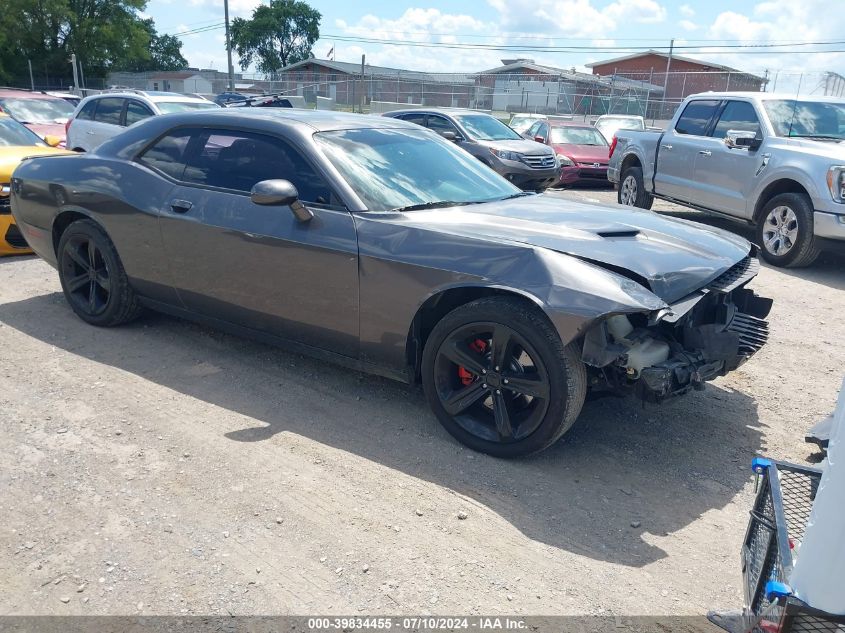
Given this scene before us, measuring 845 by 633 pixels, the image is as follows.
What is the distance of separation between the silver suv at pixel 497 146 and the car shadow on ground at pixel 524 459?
843 centimetres

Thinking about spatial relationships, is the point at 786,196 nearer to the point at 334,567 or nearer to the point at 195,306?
the point at 195,306

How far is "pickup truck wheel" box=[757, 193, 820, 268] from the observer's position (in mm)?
7691

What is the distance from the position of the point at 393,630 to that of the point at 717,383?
10.0 feet

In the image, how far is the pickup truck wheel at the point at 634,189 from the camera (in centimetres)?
1066

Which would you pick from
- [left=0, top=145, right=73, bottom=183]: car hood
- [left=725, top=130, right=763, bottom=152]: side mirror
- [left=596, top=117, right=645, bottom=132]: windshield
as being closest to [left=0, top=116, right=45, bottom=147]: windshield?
[left=0, top=145, right=73, bottom=183]: car hood

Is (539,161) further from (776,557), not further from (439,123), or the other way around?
(776,557)

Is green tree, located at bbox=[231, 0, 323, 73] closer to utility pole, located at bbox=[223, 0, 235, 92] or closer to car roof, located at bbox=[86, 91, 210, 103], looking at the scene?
utility pole, located at bbox=[223, 0, 235, 92]

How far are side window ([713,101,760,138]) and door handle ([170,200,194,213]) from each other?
7.06 m

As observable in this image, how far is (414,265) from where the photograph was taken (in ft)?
12.0

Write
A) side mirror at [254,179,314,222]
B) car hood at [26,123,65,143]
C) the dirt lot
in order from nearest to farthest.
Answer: the dirt lot
side mirror at [254,179,314,222]
car hood at [26,123,65,143]

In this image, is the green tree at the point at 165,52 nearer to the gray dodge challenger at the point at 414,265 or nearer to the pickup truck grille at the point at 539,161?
the pickup truck grille at the point at 539,161

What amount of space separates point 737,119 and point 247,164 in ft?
23.2

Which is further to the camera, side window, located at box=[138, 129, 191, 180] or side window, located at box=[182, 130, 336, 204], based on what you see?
side window, located at box=[138, 129, 191, 180]

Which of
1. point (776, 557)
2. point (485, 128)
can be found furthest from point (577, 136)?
point (776, 557)
